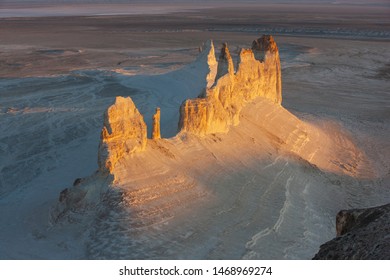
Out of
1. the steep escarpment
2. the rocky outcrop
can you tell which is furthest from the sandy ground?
the rocky outcrop

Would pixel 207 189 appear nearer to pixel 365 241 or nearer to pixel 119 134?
pixel 119 134

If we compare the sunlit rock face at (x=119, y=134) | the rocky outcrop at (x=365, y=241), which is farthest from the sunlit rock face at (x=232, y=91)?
the rocky outcrop at (x=365, y=241)

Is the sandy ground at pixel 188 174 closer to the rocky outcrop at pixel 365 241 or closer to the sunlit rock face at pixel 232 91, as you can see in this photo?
the sunlit rock face at pixel 232 91

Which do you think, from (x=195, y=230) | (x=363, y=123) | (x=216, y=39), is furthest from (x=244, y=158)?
(x=216, y=39)

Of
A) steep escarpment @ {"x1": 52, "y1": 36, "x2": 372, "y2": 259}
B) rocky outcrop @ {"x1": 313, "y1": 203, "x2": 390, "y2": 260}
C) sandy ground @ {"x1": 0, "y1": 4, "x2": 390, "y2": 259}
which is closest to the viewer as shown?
rocky outcrop @ {"x1": 313, "y1": 203, "x2": 390, "y2": 260}

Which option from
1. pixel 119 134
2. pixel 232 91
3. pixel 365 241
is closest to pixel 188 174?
pixel 119 134

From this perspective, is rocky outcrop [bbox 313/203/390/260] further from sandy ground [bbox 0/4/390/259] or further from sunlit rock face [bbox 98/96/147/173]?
sunlit rock face [bbox 98/96/147/173]
